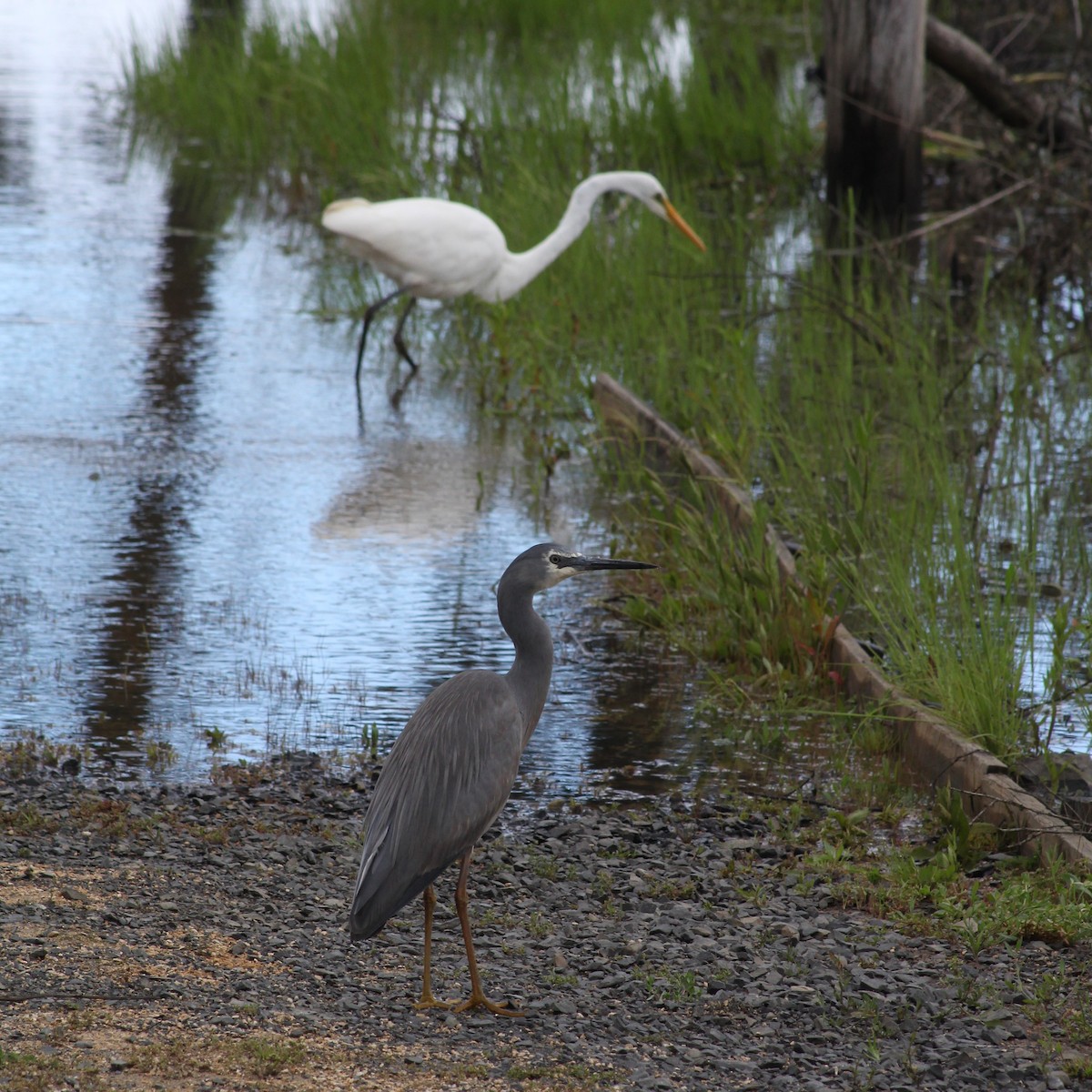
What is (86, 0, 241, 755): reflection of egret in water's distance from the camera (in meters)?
5.55

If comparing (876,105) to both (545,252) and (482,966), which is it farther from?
(482,966)

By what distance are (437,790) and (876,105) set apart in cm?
813

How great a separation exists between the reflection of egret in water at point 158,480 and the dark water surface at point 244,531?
2 centimetres

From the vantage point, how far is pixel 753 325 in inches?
346

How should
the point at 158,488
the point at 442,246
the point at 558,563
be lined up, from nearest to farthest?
the point at 558,563 → the point at 158,488 → the point at 442,246

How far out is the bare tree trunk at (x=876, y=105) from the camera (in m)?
10.2

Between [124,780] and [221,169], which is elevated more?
[221,169]

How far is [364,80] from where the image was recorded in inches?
550

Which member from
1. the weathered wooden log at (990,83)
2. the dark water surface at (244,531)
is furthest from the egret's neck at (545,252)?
the weathered wooden log at (990,83)

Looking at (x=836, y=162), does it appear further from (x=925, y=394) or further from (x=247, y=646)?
(x=247, y=646)

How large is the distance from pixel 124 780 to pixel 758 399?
11.0ft

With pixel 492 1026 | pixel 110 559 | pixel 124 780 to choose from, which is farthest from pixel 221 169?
pixel 492 1026

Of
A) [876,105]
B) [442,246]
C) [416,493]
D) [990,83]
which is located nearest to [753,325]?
[442,246]

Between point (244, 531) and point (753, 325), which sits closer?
point (244, 531)
